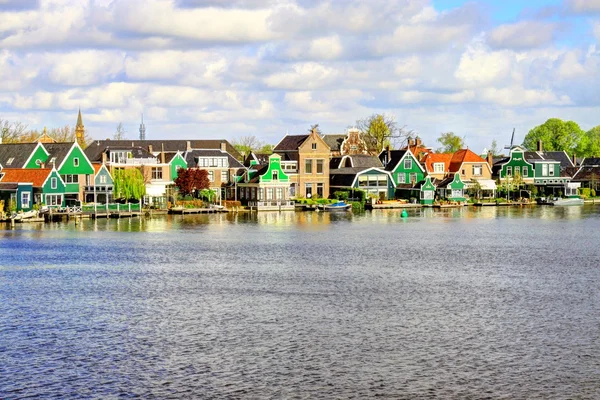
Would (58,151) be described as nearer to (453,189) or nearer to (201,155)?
(201,155)

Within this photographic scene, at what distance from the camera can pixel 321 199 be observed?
95.8 meters

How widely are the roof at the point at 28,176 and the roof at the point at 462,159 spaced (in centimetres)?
5074

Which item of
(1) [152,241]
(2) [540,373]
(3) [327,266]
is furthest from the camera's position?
(1) [152,241]

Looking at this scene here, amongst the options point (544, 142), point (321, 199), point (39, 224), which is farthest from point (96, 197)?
A: point (544, 142)

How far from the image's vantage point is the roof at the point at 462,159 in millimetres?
106500

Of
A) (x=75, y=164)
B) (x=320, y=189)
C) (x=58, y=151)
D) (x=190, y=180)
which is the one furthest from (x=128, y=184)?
(x=320, y=189)

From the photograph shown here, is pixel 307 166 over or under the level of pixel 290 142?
under

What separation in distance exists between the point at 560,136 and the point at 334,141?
42.3 m

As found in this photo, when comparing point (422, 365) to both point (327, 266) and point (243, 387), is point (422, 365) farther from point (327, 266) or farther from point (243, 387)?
point (327, 266)

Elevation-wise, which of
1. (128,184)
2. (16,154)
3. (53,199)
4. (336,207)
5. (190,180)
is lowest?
(336,207)

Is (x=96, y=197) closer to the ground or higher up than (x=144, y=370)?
higher up

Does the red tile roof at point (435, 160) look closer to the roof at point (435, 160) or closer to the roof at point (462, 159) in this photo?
the roof at point (435, 160)

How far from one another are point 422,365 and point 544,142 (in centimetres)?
12239

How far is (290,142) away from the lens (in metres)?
101
